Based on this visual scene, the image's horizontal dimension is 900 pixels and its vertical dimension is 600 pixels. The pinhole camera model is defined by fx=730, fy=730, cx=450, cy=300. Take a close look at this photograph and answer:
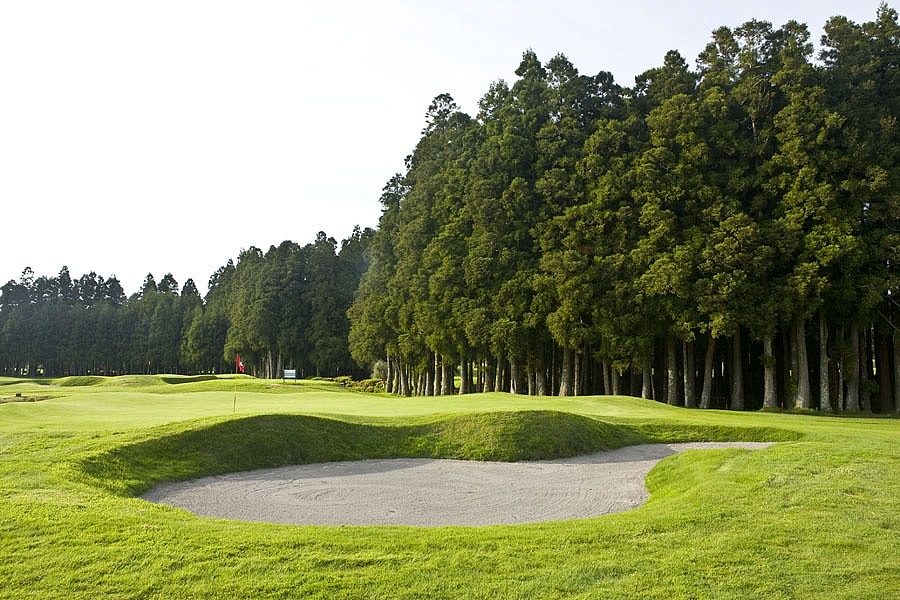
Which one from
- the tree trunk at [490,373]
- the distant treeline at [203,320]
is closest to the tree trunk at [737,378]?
the tree trunk at [490,373]

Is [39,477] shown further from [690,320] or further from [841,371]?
[841,371]

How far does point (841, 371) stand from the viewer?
113ft

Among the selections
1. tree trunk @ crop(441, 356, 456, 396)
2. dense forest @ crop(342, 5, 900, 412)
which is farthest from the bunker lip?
tree trunk @ crop(441, 356, 456, 396)

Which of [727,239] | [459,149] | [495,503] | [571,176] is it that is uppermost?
[459,149]

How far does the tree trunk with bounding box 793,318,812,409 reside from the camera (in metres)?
34.3

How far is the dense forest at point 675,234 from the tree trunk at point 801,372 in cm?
10

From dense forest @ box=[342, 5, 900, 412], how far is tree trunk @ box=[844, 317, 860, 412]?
10 centimetres

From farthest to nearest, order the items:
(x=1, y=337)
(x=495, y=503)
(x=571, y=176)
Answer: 1. (x=1, y=337)
2. (x=571, y=176)
3. (x=495, y=503)

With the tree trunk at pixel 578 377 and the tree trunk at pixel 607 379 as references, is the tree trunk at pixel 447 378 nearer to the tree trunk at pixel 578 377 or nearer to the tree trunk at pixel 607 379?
the tree trunk at pixel 578 377

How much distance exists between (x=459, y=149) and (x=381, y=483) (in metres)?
40.3

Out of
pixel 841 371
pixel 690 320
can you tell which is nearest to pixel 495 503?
pixel 690 320

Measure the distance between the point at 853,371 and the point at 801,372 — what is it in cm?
219

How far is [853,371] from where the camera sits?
3400 cm

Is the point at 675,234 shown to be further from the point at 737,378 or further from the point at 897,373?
the point at 897,373
